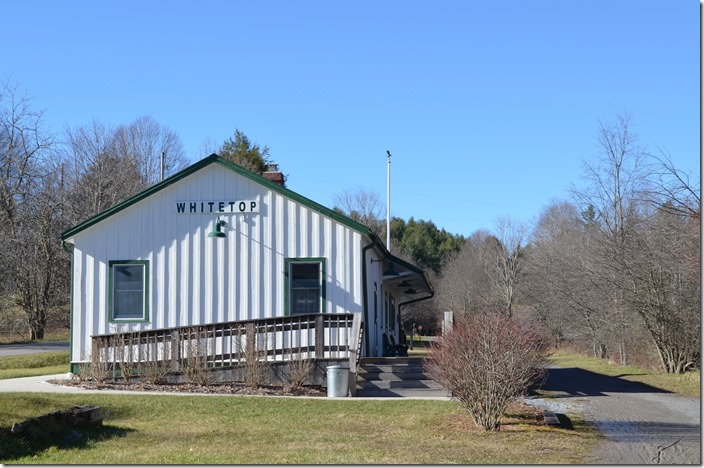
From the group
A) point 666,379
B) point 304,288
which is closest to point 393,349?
point 304,288

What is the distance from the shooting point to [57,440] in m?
11.2

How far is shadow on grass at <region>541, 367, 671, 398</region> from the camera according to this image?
59.6 ft

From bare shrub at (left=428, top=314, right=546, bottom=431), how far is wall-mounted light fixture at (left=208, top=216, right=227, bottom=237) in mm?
8880

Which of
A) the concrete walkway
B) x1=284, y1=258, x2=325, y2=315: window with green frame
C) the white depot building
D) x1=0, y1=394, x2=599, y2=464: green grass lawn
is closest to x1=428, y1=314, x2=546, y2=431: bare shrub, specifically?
x1=0, y1=394, x2=599, y2=464: green grass lawn

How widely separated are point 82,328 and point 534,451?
12.9m

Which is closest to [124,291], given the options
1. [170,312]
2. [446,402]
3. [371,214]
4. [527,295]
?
[170,312]

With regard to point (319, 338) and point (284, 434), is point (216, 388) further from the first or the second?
point (284, 434)

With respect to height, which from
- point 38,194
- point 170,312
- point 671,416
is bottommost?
point 671,416

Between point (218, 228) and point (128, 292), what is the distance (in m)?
2.65

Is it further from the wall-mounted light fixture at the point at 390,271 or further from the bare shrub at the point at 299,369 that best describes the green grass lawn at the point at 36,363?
the wall-mounted light fixture at the point at 390,271

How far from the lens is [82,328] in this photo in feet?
65.0

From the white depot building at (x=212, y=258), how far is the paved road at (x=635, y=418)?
17.4 feet

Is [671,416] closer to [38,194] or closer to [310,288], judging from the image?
[310,288]

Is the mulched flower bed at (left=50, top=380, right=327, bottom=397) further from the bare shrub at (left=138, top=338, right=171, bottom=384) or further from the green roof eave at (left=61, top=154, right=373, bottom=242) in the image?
the green roof eave at (left=61, top=154, right=373, bottom=242)
